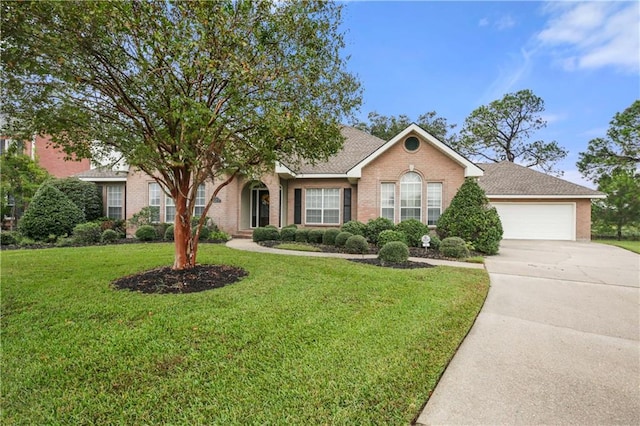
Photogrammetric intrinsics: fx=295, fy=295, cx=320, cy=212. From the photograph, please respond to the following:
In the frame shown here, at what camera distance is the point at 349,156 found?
1736 cm

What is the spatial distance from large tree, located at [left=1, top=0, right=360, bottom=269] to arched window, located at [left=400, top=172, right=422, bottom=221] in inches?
337

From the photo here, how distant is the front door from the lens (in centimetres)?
1742

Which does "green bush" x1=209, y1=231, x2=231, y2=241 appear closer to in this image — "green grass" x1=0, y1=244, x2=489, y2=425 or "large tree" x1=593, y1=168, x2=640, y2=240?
"green grass" x1=0, y1=244, x2=489, y2=425

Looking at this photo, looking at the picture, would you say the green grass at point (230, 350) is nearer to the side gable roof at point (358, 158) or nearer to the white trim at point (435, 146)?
the side gable roof at point (358, 158)

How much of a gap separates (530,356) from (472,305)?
1.67m

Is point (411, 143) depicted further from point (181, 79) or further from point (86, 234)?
point (86, 234)

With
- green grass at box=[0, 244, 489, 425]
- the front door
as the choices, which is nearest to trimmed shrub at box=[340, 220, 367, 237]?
the front door

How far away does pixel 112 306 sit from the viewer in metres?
4.67

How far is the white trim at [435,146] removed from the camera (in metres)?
13.5

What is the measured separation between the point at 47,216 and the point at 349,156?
50.0 feet

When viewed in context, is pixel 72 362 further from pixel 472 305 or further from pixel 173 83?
pixel 472 305

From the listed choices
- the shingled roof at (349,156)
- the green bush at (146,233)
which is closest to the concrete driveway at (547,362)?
the shingled roof at (349,156)

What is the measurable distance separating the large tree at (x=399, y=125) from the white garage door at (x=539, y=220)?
48.6 feet

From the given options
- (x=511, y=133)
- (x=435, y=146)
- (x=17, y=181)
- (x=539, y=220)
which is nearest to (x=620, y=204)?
(x=539, y=220)
